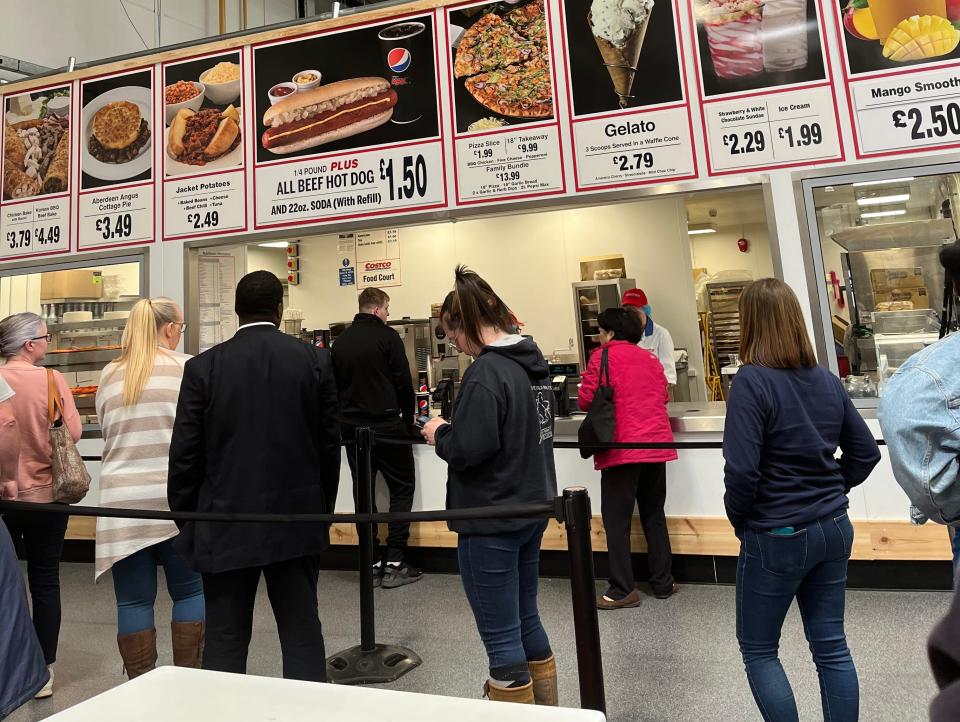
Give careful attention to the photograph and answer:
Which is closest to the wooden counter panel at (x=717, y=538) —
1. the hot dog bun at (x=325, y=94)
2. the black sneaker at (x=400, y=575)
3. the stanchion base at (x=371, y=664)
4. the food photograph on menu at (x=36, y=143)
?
the black sneaker at (x=400, y=575)

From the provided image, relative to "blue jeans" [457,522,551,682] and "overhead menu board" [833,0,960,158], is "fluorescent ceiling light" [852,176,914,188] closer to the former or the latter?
"overhead menu board" [833,0,960,158]

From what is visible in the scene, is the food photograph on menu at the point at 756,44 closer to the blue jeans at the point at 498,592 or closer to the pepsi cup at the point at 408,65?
the pepsi cup at the point at 408,65

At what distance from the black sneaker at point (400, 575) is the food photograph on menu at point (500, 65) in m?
2.82

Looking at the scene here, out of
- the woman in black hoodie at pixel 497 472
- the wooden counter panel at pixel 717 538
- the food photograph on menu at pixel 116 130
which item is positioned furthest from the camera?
the food photograph on menu at pixel 116 130

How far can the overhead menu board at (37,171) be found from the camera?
4938 millimetres

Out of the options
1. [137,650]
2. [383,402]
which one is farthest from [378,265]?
[137,650]

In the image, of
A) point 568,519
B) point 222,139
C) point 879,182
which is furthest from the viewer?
point 222,139

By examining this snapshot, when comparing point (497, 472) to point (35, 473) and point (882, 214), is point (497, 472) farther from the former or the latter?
point (882, 214)

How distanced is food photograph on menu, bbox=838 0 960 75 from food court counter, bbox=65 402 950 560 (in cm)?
195

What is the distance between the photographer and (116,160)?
4859 millimetres

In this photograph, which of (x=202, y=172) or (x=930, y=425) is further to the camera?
(x=202, y=172)

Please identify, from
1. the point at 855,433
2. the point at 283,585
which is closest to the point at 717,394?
the point at 855,433

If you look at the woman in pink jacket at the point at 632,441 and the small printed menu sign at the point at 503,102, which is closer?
the woman in pink jacket at the point at 632,441

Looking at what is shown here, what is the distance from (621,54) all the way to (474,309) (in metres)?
2.73
